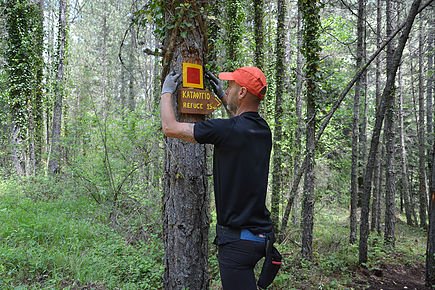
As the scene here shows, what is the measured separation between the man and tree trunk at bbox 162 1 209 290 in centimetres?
59

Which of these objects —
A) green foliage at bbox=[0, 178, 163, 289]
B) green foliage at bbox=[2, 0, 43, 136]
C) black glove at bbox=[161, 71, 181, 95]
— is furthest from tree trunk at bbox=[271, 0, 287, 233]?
green foliage at bbox=[2, 0, 43, 136]

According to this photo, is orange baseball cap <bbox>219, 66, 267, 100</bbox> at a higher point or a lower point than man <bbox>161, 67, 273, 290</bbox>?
higher

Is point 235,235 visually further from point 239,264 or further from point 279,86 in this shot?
point 279,86

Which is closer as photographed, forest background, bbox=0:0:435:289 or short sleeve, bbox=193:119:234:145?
short sleeve, bbox=193:119:234:145

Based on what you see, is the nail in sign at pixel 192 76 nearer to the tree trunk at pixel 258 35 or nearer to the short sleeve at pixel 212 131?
the short sleeve at pixel 212 131

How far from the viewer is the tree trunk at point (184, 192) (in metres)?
3.30

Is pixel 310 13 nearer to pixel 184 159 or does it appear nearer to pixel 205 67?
pixel 205 67

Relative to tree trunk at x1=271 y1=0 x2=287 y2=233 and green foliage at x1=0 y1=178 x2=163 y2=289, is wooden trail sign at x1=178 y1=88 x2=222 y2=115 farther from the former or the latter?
tree trunk at x1=271 y1=0 x2=287 y2=233

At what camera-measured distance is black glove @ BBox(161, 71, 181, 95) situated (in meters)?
3.02

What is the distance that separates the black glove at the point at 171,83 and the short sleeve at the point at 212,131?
1.85ft

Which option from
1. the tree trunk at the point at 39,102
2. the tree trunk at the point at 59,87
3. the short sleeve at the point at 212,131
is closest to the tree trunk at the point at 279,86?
the short sleeve at the point at 212,131

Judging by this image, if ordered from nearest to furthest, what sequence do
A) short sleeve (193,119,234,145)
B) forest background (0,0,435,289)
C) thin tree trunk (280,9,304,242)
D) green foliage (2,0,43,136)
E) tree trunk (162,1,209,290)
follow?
1. short sleeve (193,119,234,145)
2. tree trunk (162,1,209,290)
3. forest background (0,0,435,289)
4. thin tree trunk (280,9,304,242)
5. green foliage (2,0,43,136)

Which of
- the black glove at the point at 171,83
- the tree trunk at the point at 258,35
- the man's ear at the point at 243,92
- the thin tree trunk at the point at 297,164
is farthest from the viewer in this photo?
the tree trunk at the point at 258,35

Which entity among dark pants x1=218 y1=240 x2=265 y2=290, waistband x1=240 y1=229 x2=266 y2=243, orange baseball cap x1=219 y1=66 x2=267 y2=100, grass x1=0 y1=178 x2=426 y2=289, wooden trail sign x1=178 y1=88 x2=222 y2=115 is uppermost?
orange baseball cap x1=219 y1=66 x2=267 y2=100
